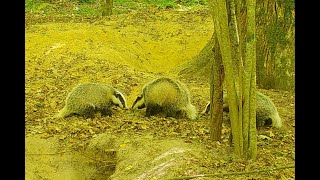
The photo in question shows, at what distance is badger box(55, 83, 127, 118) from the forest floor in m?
0.14

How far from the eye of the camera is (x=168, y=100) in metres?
6.27

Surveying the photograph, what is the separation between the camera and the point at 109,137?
534 centimetres

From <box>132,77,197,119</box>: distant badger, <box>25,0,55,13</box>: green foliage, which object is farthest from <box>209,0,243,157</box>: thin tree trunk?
<box>25,0,55,13</box>: green foliage

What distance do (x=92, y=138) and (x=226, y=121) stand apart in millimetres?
1821

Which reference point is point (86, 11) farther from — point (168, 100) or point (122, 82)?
point (168, 100)

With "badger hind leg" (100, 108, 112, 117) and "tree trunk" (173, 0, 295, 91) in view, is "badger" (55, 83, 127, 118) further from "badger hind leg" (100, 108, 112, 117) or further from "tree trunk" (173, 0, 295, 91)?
"tree trunk" (173, 0, 295, 91)

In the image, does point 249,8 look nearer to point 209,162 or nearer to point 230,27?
point 230,27

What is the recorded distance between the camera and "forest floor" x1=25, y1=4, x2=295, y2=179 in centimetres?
474

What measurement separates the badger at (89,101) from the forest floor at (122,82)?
0.45ft

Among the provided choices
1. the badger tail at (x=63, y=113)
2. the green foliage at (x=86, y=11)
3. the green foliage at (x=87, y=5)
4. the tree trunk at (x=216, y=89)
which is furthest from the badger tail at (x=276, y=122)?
the green foliage at (x=86, y=11)

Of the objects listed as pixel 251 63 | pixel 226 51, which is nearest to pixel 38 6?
pixel 226 51

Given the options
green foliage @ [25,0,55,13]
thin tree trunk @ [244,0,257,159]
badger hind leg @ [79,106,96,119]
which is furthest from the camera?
green foliage @ [25,0,55,13]

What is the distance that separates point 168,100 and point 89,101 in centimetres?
112
